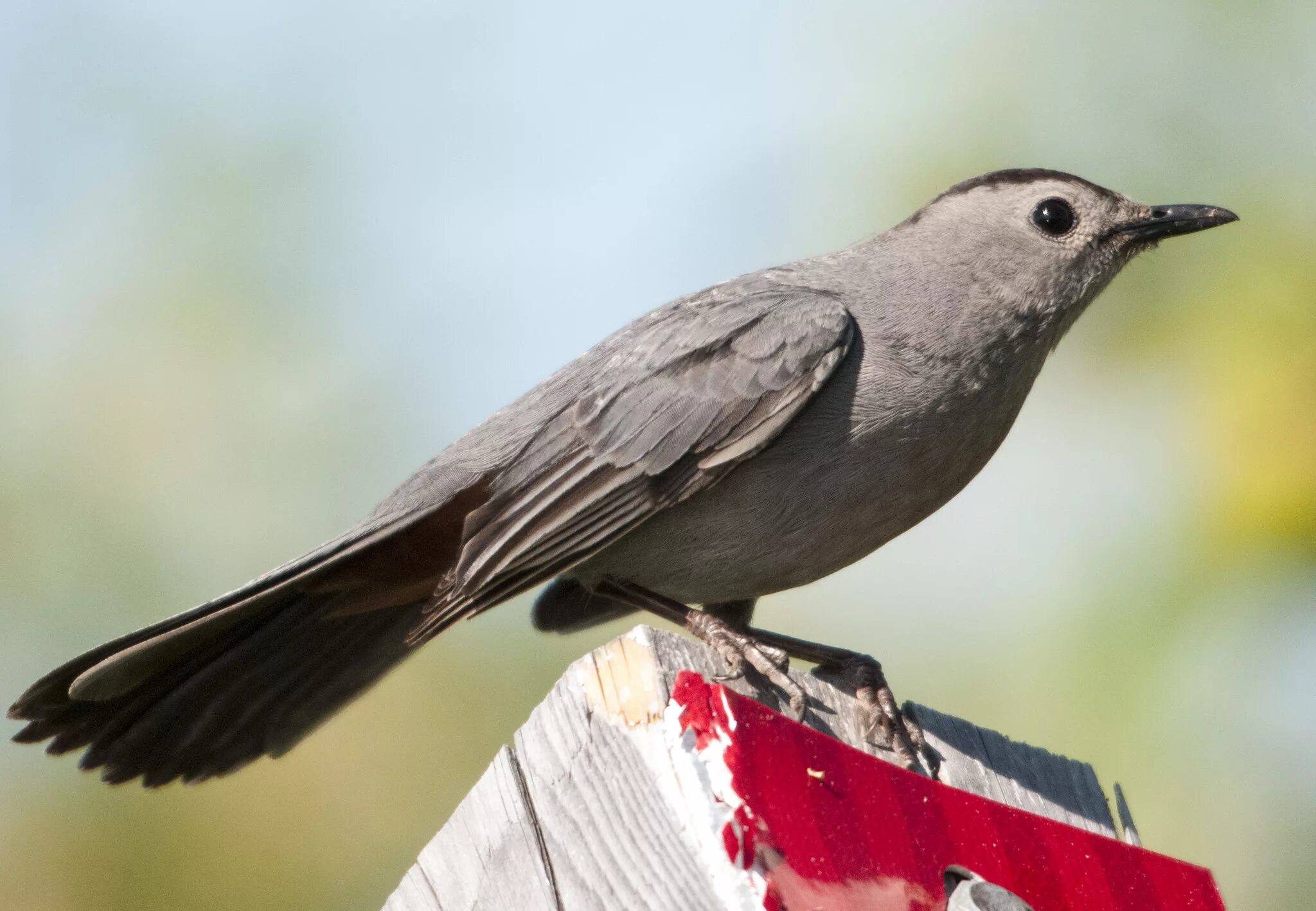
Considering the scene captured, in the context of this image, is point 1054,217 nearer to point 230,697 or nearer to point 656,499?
point 656,499

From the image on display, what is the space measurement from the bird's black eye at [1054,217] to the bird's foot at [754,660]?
6.07ft

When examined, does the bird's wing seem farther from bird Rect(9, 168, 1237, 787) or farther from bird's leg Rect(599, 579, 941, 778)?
bird's leg Rect(599, 579, 941, 778)

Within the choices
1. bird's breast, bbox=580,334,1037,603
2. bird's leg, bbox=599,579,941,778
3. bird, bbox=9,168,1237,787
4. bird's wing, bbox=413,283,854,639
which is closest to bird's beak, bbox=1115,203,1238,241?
bird, bbox=9,168,1237,787

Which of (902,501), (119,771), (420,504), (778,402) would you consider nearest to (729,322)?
(778,402)

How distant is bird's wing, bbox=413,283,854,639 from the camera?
3.58 metres

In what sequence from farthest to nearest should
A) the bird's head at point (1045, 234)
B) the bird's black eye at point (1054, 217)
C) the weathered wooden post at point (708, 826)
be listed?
the bird's black eye at point (1054, 217)
the bird's head at point (1045, 234)
the weathered wooden post at point (708, 826)

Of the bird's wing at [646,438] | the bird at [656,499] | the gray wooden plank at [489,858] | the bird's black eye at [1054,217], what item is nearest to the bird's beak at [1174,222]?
the bird's black eye at [1054,217]

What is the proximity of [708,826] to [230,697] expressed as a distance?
1.98 meters

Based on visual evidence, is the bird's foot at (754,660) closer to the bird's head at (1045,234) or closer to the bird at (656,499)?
the bird at (656,499)

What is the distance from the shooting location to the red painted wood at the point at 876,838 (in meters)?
2.35

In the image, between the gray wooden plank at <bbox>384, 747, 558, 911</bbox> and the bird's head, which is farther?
the bird's head

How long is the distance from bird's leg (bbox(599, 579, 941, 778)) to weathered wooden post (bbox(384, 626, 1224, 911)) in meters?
0.14

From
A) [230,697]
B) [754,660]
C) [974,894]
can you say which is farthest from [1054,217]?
[230,697]

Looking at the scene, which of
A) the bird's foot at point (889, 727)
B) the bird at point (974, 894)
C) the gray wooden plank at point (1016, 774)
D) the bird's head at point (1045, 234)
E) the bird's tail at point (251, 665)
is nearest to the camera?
the bird at point (974, 894)
